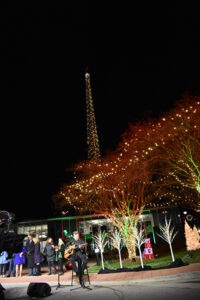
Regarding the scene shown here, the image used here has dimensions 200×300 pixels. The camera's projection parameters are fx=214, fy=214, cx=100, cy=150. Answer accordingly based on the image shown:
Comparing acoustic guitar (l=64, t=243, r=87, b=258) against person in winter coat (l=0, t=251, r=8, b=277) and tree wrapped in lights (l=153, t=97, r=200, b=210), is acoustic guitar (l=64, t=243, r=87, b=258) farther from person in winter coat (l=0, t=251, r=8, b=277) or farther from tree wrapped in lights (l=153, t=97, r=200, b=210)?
tree wrapped in lights (l=153, t=97, r=200, b=210)

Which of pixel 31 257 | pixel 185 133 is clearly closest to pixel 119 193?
pixel 185 133

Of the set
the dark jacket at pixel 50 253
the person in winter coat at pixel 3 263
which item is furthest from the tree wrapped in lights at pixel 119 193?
the person in winter coat at pixel 3 263

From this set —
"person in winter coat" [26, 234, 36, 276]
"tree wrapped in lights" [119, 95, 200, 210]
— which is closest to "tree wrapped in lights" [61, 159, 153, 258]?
"tree wrapped in lights" [119, 95, 200, 210]

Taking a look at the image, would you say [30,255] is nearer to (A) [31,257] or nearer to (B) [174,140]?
(A) [31,257]

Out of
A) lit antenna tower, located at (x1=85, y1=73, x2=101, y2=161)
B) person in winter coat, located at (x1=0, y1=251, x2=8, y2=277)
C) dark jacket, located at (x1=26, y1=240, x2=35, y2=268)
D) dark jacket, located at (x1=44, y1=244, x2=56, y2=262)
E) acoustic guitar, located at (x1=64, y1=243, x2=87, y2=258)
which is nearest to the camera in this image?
acoustic guitar, located at (x1=64, y1=243, x2=87, y2=258)

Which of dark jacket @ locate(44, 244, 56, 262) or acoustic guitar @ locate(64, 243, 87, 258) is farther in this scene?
dark jacket @ locate(44, 244, 56, 262)

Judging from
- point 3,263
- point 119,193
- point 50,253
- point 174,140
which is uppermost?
point 174,140

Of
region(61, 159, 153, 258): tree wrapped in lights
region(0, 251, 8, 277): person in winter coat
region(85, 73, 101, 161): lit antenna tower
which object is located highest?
region(85, 73, 101, 161): lit antenna tower

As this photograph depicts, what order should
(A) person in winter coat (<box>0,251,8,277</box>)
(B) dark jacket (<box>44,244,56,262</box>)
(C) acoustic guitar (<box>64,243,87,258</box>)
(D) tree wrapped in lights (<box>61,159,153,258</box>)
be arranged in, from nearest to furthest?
(C) acoustic guitar (<box>64,243,87,258</box>)
(B) dark jacket (<box>44,244,56,262</box>)
(A) person in winter coat (<box>0,251,8,277</box>)
(D) tree wrapped in lights (<box>61,159,153,258</box>)

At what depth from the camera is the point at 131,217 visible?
13.1 metres

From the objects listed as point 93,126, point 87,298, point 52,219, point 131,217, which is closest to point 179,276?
point 87,298

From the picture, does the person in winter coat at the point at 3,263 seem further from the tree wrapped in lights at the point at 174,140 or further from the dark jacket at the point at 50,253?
the tree wrapped in lights at the point at 174,140

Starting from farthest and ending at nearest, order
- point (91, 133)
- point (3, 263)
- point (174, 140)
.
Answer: point (91, 133)
point (174, 140)
point (3, 263)

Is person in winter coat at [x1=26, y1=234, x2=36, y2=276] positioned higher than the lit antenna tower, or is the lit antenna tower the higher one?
the lit antenna tower
